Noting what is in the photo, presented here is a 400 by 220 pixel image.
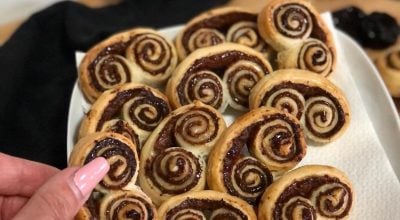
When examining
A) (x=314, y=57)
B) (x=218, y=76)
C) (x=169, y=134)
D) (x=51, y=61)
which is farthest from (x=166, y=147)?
(x=51, y=61)

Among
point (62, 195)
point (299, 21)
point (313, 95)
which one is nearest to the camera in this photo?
point (62, 195)

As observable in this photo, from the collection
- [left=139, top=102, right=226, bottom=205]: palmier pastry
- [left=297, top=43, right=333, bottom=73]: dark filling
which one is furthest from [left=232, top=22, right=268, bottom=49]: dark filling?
[left=139, top=102, right=226, bottom=205]: palmier pastry

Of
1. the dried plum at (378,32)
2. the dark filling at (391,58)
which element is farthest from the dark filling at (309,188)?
the dried plum at (378,32)

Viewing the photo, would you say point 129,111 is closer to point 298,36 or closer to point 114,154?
point 114,154

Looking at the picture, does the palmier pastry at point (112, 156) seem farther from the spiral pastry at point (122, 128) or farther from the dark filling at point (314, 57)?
the dark filling at point (314, 57)

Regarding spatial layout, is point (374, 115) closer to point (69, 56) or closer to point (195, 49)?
point (195, 49)
